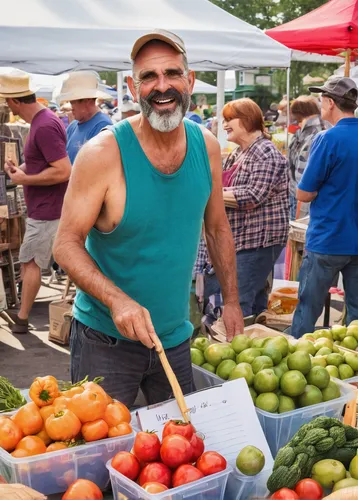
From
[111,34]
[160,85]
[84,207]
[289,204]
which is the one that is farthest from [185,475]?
[111,34]

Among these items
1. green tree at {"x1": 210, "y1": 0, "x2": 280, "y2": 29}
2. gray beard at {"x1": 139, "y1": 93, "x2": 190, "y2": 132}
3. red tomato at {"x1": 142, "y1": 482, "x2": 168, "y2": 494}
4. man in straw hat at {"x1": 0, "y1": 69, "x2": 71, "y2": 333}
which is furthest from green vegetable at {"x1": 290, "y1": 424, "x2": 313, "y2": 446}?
green tree at {"x1": 210, "y1": 0, "x2": 280, "y2": 29}

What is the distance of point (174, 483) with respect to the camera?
2.00 m

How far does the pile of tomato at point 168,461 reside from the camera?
2002mm

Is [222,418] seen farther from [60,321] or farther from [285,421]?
[60,321]

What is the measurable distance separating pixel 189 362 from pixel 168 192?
28.3 inches

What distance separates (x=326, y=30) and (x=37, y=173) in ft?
11.5

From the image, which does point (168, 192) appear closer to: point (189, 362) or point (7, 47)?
point (189, 362)

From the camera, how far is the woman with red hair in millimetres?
5445

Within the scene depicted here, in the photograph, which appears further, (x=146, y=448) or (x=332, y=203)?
(x=332, y=203)

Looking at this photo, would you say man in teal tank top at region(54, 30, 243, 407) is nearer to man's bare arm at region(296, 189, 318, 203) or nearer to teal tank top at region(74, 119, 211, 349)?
teal tank top at region(74, 119, 211, 349)

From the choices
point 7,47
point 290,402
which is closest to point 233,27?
point 7,47

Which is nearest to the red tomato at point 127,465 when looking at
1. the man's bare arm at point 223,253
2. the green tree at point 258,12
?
the man's bare arm at point 223,253

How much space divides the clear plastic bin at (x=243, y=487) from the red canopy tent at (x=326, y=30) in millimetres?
6380

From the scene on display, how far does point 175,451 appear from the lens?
6.65 feet
